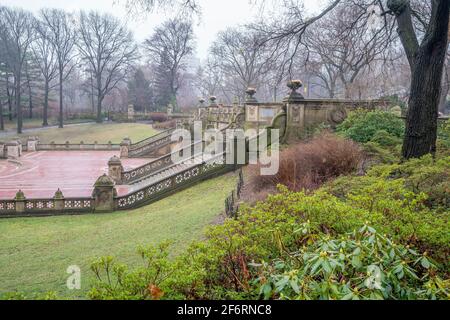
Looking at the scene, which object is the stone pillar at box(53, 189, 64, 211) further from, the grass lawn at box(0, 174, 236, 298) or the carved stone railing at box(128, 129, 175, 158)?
the carved stone railing at box(128, 129, 175, 158)

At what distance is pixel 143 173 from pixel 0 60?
3986 centimetres

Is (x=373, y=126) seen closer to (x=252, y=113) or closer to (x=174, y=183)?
(x=174, y=183)

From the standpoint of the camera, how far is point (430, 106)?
9086mm

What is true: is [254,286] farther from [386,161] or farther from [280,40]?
[280,40]

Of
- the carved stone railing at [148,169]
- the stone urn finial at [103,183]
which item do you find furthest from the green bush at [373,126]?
the carved stone railing at [148,169]

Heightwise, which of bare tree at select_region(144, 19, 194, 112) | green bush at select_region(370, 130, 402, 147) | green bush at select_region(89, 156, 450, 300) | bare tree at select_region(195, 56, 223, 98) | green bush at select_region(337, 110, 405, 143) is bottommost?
green bush at select_region(89, 156, 450, 300)

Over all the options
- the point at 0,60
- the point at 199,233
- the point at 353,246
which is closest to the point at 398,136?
the point at 199,233

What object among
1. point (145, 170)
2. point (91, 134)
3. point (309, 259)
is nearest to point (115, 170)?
point (145, 170)

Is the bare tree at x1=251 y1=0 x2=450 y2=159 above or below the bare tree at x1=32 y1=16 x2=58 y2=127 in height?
below

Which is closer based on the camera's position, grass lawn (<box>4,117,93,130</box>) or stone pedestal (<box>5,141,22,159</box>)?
stone pedestal (<box>5,141,22,159</box>)

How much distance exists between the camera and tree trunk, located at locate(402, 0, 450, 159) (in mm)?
8773

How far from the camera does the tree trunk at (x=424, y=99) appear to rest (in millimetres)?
8773

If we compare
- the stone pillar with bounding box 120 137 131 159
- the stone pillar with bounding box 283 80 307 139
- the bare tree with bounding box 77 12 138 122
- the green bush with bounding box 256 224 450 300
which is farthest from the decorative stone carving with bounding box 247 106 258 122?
the bare tree with bounding box 77 12 138 122

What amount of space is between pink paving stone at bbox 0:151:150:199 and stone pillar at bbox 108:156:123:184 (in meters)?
1.05
